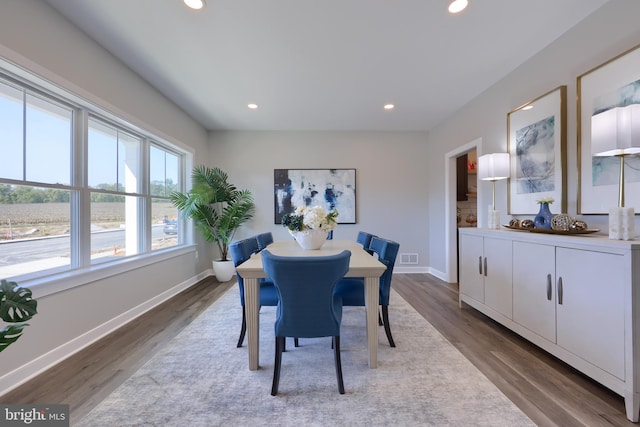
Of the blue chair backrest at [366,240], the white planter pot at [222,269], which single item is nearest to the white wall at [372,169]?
the white planter pot at [222,269]

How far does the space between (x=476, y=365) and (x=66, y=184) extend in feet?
11.6

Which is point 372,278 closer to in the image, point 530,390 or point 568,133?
point 530,390

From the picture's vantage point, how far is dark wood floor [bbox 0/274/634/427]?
1465 millimetres

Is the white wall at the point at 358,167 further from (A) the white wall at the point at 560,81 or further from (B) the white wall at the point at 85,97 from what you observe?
(B) the white wall at the point at 85,97

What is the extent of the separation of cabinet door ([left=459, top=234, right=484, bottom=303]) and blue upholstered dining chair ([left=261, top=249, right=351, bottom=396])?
1841 mm

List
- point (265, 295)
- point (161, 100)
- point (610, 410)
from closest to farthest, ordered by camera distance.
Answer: point (610, 410) < point (265, 295) < point (161, 100)

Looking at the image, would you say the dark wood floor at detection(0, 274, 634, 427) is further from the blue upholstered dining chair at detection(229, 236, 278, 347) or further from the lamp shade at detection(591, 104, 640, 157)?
the lamp shade at detection(591, 104, 640, 157)

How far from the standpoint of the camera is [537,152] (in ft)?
7.99

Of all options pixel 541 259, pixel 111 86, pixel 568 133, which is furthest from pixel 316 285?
pixel 111 86

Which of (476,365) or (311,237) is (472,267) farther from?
(311,237)

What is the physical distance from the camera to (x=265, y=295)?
6.84 ft

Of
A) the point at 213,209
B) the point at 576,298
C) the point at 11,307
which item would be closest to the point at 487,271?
the point at 576,298

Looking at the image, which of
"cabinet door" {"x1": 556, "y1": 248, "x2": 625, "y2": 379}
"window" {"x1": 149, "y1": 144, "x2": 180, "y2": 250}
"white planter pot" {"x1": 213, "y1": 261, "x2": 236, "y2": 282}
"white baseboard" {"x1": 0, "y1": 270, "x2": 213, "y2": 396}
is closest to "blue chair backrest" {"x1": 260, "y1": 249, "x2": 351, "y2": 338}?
"cabinet door" {"x1": 556, "y1": 248, "x2": 625, "y2": 379}

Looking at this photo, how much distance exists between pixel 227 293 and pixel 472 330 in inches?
116
